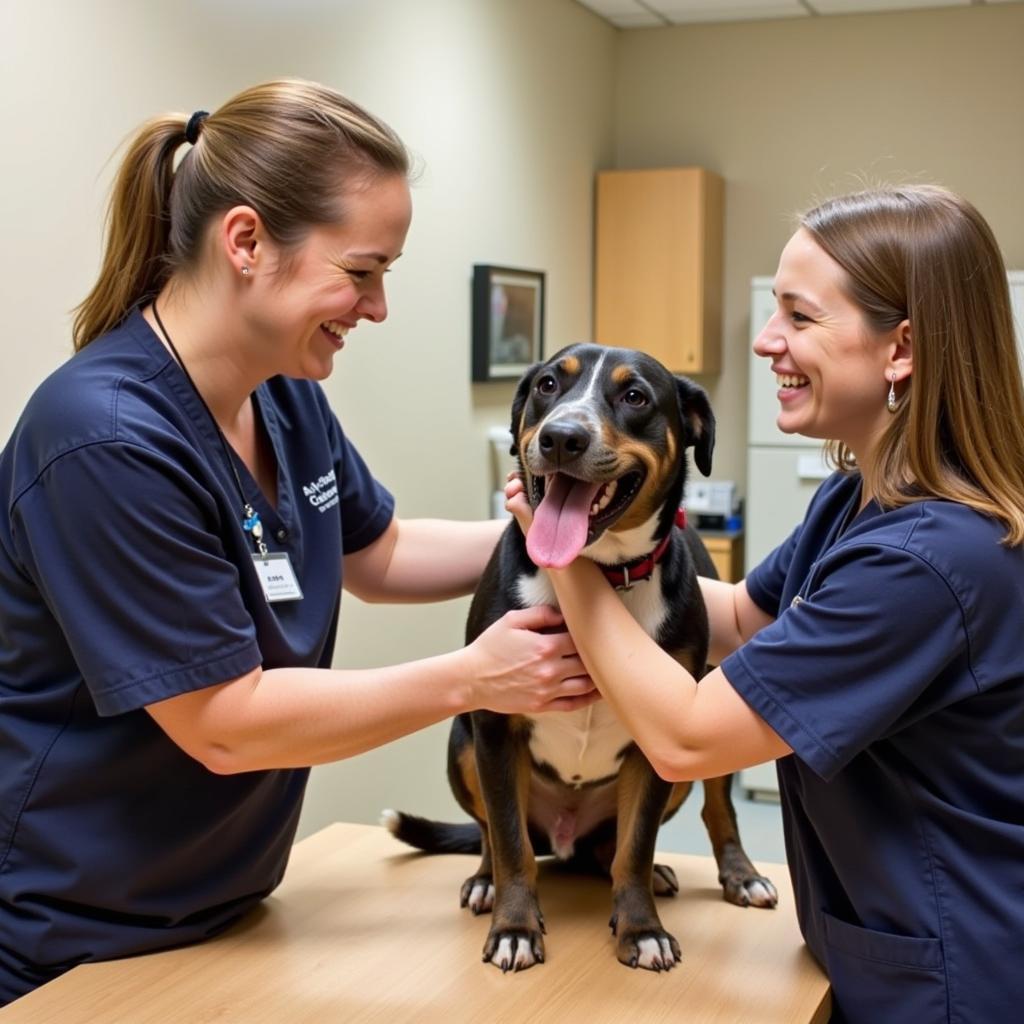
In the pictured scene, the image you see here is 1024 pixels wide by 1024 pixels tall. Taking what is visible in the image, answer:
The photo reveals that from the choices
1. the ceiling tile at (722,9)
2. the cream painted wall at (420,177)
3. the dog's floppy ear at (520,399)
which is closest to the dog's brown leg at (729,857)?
the dog's floppy ear at (520,399)

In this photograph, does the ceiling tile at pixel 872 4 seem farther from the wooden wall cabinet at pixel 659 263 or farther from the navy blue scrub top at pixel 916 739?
the navy blue scrub top at pixel 916 739

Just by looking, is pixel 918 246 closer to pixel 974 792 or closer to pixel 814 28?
pixel 974 792

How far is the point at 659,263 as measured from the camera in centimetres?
539

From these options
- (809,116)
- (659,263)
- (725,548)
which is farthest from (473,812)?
(809,116)

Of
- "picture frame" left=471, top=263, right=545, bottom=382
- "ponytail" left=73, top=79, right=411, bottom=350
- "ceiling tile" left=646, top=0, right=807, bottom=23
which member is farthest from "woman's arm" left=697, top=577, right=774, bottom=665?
"ceiling tile" left=646, top=0, right=807, bottom=23

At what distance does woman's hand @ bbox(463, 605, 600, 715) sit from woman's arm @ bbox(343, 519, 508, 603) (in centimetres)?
47

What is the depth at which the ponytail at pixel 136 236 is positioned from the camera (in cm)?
158

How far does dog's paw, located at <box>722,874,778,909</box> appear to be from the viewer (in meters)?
1.77

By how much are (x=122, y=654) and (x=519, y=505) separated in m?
0.51

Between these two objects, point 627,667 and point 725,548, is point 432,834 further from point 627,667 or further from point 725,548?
point 725,548

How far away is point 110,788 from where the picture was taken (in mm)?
1499

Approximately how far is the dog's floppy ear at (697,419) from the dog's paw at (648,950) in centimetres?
61

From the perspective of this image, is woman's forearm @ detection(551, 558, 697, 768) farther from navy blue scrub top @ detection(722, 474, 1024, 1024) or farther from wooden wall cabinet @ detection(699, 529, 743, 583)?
wooden wall cabinet @ detection(699, 529, 743, 583)

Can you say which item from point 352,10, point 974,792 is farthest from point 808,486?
point 974,792
